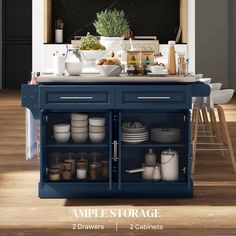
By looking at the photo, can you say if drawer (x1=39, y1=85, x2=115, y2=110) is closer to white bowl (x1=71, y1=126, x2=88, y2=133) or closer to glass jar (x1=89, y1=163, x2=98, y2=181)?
white bowl (x1=71, y1=126, x2=88, y2=133)

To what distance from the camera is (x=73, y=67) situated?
360cm

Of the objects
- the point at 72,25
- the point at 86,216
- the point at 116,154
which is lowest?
the point at 86,216

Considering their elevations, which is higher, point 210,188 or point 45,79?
point 45,79

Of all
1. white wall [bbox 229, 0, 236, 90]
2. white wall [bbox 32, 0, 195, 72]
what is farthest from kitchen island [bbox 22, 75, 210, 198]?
white wall [bbox 229, 0, 236, 90]

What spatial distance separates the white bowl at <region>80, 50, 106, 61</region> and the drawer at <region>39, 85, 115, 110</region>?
957mm

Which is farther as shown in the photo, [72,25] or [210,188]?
[72,25]

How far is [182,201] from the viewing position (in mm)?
3555

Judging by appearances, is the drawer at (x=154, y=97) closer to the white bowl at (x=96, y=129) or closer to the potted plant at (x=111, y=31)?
the white bowl at (x=96, y=129)

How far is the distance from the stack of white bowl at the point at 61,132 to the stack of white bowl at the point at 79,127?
40 millimetres

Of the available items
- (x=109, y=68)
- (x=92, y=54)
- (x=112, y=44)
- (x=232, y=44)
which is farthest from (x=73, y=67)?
(x=232, y=44)

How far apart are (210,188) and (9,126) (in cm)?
350

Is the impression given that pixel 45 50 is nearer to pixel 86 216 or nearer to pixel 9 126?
pixel 9 126

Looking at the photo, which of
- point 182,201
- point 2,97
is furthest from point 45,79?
point 2,97

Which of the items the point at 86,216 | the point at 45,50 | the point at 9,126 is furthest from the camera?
the point at 45,50
